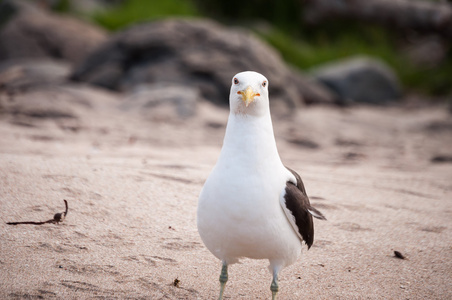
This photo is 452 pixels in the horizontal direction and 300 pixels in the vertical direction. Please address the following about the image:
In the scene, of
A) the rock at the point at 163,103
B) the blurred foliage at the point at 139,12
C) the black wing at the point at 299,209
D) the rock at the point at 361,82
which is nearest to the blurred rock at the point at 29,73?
the rock at the point at 163,103

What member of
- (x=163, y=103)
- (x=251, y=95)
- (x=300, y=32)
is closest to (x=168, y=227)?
(x=251, y=95)

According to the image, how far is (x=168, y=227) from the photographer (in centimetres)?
332

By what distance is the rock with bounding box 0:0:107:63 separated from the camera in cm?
1088

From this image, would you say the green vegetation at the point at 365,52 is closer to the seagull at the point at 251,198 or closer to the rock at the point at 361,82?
the rock at the point at 361,82

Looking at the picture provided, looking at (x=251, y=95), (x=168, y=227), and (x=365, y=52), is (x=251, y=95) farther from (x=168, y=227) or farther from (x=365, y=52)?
(x=365, y=52)

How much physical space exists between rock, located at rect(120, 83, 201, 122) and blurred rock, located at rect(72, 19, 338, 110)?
27.0 inches

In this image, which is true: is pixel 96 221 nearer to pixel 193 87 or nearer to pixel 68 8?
pixel 193 87

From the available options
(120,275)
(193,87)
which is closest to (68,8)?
(193,87)

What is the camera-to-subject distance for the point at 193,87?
334 inches

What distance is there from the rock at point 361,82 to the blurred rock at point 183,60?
271cm

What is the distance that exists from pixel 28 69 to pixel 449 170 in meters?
7.20

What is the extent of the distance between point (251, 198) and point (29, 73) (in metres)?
7.59

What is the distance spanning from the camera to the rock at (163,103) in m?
→ 7.14

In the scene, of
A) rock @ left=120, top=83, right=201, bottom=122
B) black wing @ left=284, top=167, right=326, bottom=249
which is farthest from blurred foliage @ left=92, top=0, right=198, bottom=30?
black wing @ left=284, top=167, right=326, bottom=249
